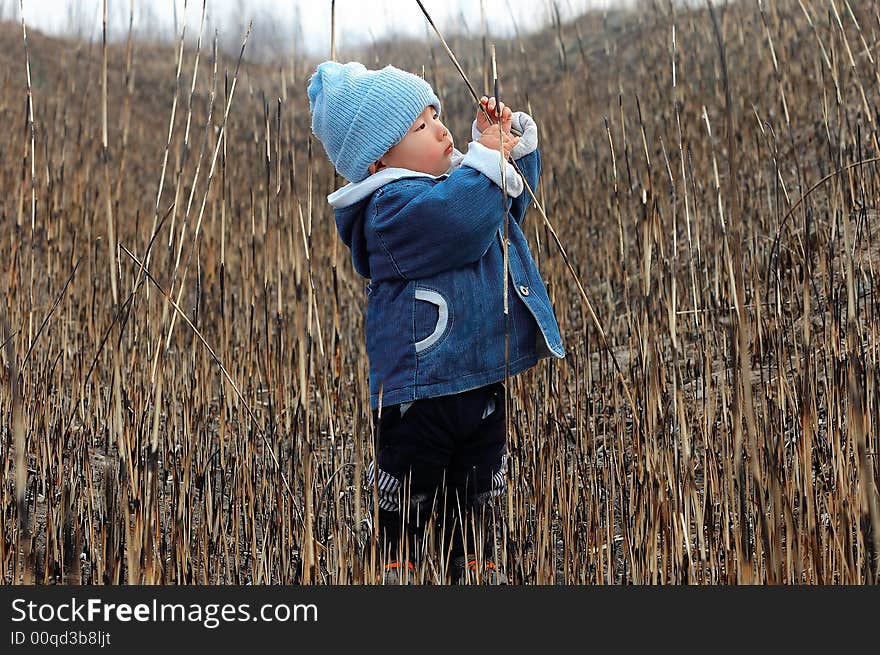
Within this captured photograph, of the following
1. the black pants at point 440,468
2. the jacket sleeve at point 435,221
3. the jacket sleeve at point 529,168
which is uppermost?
the jacket sleeve at point 529,168

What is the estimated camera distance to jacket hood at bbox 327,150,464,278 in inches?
38.3

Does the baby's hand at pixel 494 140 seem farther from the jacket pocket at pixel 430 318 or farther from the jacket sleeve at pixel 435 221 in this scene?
the jacket pocket at pixel 430 318

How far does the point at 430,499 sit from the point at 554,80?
5.88m

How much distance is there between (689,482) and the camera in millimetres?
978

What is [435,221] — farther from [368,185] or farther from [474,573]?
[474,573]

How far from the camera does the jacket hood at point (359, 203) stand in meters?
0.97

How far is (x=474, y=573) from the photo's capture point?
102 centimetres

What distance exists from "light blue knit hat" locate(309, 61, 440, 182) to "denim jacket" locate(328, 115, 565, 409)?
0.03 metres

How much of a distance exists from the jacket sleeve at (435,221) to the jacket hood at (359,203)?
0.04 ft

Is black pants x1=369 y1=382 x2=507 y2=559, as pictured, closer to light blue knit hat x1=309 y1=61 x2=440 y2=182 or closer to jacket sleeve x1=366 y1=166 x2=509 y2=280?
jacket sleeve x1=366 y1=166 x2=509 y2=280

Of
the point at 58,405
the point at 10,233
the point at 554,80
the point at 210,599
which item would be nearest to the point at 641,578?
the point at 210,599

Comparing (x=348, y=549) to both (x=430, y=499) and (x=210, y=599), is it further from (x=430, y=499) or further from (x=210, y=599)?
(x=210, y=599)

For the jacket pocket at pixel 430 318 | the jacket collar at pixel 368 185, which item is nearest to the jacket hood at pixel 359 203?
the jacket collar at pixel 368 185

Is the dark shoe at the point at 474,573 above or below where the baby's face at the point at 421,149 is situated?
below
